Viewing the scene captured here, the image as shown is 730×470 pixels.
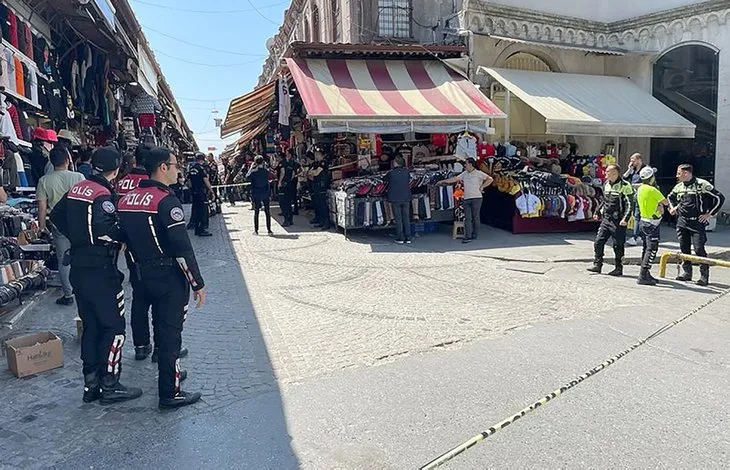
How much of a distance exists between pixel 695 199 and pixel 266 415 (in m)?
7.08

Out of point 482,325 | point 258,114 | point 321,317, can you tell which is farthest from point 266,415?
point 258,114

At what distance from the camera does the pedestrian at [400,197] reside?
35.7ft

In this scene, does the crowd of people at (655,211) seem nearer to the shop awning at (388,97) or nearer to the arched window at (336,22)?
the shop awning at (388,97)

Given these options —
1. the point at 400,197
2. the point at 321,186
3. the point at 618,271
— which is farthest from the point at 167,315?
the point at 321,186

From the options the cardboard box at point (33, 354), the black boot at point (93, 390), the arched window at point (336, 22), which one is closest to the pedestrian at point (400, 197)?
the cardboard box at point (33, 354)

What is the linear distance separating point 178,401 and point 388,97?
9065mm

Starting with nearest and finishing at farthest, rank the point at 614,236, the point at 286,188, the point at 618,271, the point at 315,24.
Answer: the point at 614,236 < the point at 618,271 < the point at 286,188 < the point at 315,24

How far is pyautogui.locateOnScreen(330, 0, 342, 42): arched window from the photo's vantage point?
62.6 feet

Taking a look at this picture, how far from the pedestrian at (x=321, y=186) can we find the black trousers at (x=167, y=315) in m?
9.06

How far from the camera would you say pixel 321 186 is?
12914mm

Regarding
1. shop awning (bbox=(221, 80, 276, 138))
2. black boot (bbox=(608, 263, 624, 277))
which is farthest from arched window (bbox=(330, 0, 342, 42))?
black boot (bbox=(608, 263, 624, 277))

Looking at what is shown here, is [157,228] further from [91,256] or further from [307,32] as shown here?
[307,32]

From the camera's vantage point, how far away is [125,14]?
10219mm

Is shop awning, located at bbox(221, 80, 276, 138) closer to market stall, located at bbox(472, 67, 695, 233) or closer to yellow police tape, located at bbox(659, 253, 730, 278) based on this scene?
market stall, located at bbox(472, 67, 695, 233)
